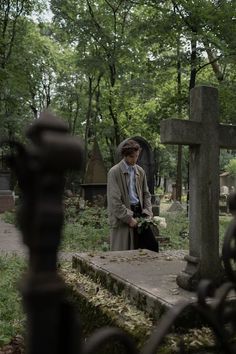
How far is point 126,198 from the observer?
17.3 ft

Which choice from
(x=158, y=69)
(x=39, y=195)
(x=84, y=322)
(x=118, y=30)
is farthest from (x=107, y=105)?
(x=39, y=195)

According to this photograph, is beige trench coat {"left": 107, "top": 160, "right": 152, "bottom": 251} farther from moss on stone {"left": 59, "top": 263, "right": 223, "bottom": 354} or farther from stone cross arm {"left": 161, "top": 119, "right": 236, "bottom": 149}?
stone cross arm {"left": 161, "top": 119, "right": 236, "bottom": 149}

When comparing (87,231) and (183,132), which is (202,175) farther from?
(87,231)

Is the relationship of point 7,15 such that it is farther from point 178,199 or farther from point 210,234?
point 210,234

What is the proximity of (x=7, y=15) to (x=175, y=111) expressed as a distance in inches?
372

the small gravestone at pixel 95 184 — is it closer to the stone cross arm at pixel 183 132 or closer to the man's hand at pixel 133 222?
the man's hand at pixel 133 222

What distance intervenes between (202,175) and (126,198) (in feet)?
6.18

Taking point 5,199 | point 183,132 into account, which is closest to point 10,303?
point 183,132

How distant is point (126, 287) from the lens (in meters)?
3.65

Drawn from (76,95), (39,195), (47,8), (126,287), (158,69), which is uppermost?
(47,8)

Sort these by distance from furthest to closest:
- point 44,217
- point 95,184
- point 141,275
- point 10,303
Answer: point 95,184
point 10,303
point 141,275
point 44,217

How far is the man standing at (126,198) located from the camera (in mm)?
5086

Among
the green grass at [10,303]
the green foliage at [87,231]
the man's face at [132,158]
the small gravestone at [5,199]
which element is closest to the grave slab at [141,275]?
the green grass at [10,303]

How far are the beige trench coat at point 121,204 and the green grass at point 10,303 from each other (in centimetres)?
131
